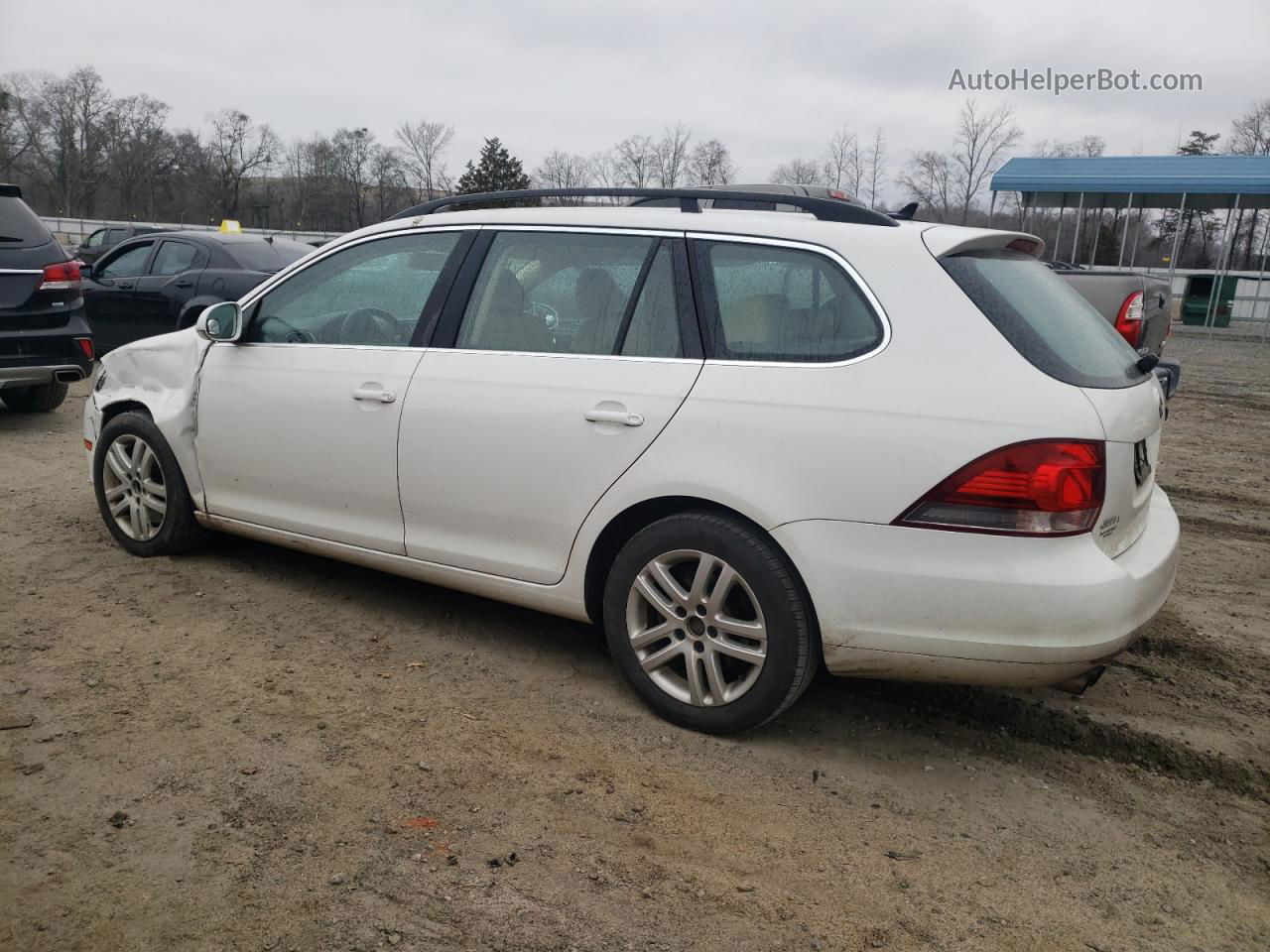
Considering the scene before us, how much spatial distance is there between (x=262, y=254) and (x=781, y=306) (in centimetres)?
897

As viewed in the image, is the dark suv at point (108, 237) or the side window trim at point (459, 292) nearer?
the side window trim at point (459, 292)

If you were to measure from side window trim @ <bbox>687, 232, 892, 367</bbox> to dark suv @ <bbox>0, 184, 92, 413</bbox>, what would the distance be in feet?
21.0

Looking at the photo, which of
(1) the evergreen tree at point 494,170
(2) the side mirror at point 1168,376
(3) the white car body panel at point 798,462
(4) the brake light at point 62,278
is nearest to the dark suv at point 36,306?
(4) the brake light at point 62,278

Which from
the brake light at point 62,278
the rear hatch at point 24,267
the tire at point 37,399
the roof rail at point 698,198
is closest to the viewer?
Answer: the roof rail at point 698,198

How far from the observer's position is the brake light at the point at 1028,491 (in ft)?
9.18

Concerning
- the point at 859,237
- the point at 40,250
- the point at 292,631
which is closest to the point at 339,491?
the point at 292,631

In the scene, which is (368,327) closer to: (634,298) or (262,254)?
(634,298)

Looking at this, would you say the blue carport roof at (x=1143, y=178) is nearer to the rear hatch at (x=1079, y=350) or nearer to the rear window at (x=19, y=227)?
the rear window at (x=19, y=227)

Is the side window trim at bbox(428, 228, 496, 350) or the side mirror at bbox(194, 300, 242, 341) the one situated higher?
the side window trim at bbox(428, 228, 496, 350)

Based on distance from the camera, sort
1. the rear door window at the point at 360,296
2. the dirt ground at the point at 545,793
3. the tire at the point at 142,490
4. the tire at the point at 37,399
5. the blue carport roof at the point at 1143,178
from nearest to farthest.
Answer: the dirt ground at the point at 545,793
the rear door window at the point at 360,296
the tire at the point at 142,490
the tire at the point at 37,399
the blue carport roof at the point at 1143,178

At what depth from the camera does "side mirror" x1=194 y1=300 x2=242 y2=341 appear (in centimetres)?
445

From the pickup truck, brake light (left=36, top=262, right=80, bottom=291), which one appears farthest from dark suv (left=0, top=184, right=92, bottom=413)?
the pickup truck

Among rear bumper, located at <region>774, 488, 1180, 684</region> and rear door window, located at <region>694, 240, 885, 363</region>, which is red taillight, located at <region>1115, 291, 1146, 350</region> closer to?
rear bumper, located at <region>774, 488, 1180, 684</region>

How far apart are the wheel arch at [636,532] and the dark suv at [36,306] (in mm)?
6150
